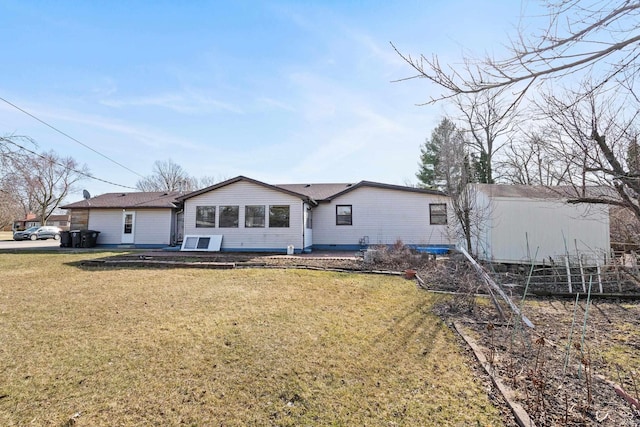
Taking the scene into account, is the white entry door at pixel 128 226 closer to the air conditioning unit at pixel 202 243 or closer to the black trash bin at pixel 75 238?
the black trash bin at pixel 75 238

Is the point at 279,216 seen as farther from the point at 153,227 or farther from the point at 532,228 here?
the point at 532,228

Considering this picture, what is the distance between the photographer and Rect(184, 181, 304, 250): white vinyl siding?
14.4 meters

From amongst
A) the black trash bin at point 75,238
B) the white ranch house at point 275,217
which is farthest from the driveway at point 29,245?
the white ranch house at point 275,217

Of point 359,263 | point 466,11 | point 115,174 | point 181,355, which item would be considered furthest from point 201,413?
point 115,174

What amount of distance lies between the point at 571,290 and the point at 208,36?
11558 millimetres

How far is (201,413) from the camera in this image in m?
2.36

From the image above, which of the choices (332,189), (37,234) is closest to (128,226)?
(332,189)

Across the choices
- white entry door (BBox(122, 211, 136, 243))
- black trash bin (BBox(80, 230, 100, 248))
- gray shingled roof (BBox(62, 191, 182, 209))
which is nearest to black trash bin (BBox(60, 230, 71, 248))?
black trash bin (BBox(80, 230, 100, 248))

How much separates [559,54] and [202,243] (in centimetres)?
1482

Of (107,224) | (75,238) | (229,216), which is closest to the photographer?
(229,216)

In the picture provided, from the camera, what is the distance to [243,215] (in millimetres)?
14742

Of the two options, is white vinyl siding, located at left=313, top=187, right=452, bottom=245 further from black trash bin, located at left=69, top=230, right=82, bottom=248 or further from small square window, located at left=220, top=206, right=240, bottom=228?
black trash bin, located at left=69, top=230, right=82, bottom=248

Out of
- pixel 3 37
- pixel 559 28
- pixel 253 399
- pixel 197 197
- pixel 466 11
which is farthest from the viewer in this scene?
pixel 197 197

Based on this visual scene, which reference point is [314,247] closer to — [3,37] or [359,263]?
[359,263]
